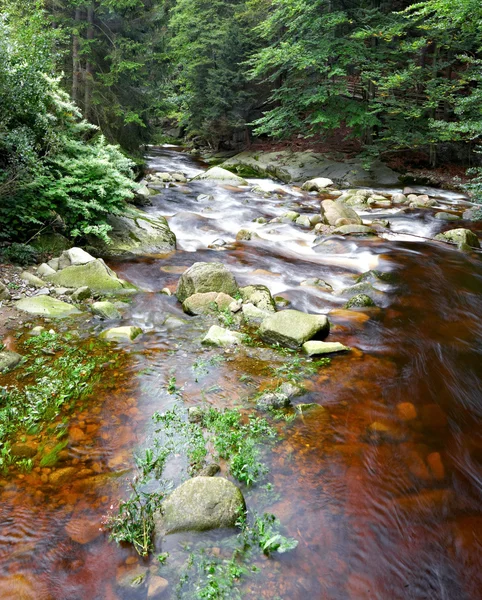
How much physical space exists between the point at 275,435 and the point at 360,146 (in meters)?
20.9

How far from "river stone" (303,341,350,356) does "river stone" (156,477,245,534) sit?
2.59 metres

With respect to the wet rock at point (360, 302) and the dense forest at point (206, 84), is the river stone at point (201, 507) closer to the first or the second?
the wet rock at point (360, 302)

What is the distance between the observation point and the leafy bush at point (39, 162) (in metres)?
7.44

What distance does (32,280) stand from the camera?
6.86 m

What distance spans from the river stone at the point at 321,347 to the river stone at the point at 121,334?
2438 millimetres

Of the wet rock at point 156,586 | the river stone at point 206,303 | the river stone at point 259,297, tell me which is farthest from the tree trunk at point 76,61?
the wet rock at point 156,586

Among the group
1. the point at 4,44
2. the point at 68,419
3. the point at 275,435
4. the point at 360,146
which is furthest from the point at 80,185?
the point at 360,146

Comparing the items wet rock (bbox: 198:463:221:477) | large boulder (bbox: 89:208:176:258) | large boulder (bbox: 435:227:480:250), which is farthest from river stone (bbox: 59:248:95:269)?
large boulder (bbox: 435:227:480:250)

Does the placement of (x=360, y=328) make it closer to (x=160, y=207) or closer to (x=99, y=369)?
(x=99, y=369)

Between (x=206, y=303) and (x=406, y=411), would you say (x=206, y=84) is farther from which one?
(x=406, y=411)

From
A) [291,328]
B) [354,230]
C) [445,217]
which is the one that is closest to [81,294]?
[291,328]

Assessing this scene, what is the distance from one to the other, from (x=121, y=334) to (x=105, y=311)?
0.76m

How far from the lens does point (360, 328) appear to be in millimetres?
6184

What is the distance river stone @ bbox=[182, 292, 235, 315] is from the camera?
6520mm
